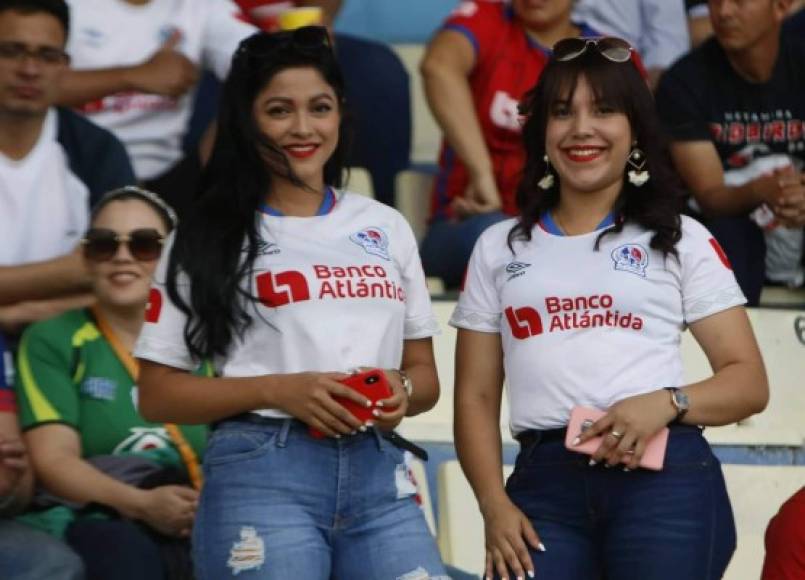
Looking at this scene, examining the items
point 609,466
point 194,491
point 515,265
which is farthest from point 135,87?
point 609,466

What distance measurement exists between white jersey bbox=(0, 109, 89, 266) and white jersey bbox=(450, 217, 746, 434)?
1636 millimetres

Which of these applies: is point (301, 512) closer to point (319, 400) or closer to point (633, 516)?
point (319, 400)

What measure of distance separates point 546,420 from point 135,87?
2271 millimetres

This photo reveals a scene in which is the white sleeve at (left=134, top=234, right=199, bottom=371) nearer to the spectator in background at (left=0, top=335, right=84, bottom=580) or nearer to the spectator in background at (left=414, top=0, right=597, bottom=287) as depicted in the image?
the spectator in background at (left=0, top=335, right=84, bottom=580)

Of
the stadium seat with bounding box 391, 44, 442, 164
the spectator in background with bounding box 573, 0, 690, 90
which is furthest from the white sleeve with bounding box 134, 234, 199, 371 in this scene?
the stadium seat with bounding box 391, 44, 442, 164

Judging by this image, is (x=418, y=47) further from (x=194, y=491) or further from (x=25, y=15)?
(x=194, y=491)

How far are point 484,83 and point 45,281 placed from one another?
1.74 m

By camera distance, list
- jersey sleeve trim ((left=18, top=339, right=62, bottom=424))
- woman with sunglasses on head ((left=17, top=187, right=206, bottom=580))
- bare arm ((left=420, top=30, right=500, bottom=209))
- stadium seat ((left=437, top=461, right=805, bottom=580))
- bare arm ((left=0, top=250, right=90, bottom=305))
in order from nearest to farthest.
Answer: woman with sunglasses on head ((left=17, top=187, right=206, bottom=580)), jersey sleeve trim ((left=18, top=339, right=62, bottom=424)), stadium seat ((left=437, top=461, right=805, bottom=580)), bare arm ((left=0, top=250, right=90, bottom=305)), bare arm ((left=420, top=30, right=500, bottom=209))

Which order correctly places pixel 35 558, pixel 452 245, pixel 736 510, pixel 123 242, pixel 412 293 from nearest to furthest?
pixel 412 293
pixel 35 558
pixel 123 242
pixel 736 510
pixel 452 245

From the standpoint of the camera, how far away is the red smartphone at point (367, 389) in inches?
122

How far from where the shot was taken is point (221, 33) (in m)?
5.38

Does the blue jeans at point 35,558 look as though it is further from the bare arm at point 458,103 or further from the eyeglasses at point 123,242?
the bare arm at point 458,103

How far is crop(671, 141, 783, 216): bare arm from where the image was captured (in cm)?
511

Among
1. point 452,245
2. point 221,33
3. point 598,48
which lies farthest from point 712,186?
point 598,48
